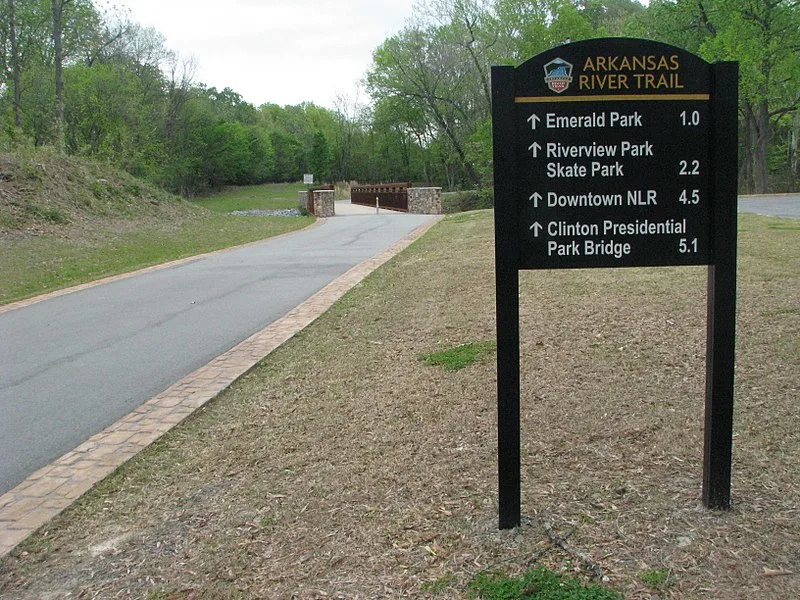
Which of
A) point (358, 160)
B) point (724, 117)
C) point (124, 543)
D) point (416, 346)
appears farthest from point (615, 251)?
point (358, 160)

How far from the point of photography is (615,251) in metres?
3.35

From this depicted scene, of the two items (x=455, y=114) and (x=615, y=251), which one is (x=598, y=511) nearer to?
(x=615, y=251)

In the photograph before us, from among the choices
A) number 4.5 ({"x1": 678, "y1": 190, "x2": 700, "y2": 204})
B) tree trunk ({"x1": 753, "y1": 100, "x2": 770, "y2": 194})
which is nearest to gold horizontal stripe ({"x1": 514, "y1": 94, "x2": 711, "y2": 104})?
number 4.5 ({"x1": 678, "y1": 190, "x2": 700, "y2": 204})

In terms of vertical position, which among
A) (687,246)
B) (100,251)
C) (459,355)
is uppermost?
(687,246)

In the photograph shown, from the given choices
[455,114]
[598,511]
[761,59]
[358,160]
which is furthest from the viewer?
[358,160]

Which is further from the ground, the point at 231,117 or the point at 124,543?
the point at 231,117

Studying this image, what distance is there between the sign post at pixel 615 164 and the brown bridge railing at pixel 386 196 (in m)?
40.2

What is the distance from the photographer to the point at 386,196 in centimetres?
4769

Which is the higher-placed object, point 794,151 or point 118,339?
point 794,151

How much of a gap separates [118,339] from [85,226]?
15.5m

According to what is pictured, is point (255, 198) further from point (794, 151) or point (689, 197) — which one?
point (689, 197)

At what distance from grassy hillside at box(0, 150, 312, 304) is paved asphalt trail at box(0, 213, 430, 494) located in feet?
6.25

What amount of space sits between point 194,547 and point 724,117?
299 centimetres

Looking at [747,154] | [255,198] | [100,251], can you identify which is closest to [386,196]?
[255,198]
